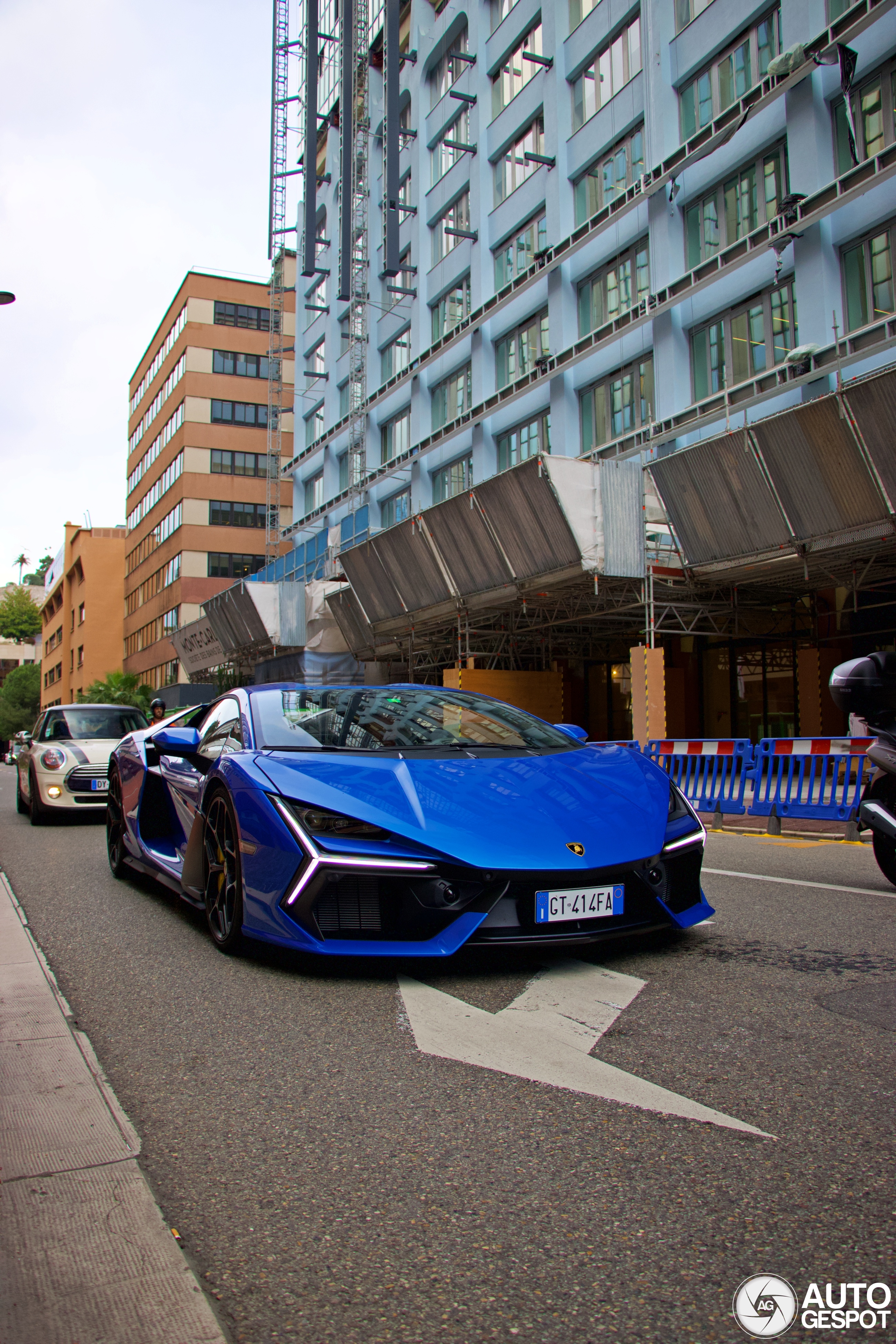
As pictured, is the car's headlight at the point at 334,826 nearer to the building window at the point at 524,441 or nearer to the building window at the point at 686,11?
the building window at the point at 524,441

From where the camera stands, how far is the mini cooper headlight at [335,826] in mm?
3617

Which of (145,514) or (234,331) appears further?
(145,514)

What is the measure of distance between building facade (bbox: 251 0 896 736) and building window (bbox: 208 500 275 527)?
21.8 m

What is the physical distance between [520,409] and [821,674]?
37.0 ft

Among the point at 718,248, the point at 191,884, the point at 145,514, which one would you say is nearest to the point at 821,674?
the point at 718,248

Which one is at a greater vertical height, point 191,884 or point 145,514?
point 145,514

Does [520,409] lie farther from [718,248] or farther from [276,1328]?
[276,1328]

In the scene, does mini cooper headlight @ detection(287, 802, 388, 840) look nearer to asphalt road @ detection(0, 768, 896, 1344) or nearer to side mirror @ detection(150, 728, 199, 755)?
asphalt road @ detection(0, 768, 896, 1344)

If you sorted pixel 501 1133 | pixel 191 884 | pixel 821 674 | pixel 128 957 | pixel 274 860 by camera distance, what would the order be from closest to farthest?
pixel 501 1133
pixel 274 860
pixel 128 957
pixel 191 884
pixel 821 674

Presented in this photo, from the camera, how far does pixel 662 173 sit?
21.8m

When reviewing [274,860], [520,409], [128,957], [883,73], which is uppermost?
[883,73]

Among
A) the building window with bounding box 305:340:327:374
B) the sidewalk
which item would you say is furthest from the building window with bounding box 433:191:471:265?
the sidewalk

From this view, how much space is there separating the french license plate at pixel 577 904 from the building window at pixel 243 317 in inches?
2350

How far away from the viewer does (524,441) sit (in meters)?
27.5
